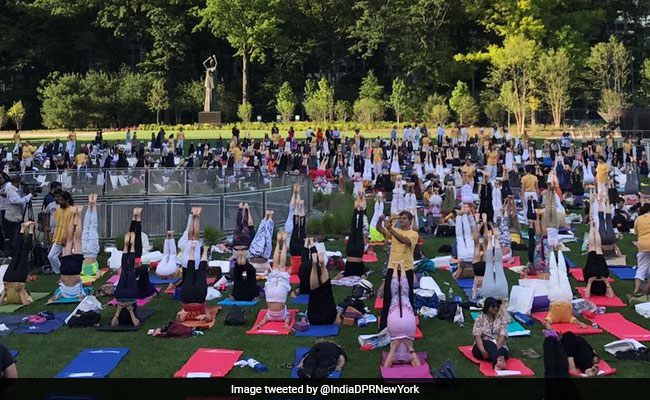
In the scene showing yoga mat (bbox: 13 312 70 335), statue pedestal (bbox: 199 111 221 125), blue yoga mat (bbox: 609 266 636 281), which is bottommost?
yoga mat (bbox: 13 312 70 335)

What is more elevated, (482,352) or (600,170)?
(600,170)

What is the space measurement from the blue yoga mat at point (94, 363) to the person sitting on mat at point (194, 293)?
1446 mm

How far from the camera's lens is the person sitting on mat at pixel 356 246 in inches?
561

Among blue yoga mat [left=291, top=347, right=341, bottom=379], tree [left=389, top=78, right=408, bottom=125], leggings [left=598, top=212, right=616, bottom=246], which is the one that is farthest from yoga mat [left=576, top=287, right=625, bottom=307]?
tree [left=389, top=78, right=408, bottom=125]

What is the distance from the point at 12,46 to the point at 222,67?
2184cm

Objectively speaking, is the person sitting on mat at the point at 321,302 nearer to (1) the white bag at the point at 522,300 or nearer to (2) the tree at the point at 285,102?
(1) the white bag at the point at 522,300

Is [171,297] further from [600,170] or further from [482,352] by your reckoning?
[600,170]

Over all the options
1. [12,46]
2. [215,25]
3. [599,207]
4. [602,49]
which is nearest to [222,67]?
[215,25]

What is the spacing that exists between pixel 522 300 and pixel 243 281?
4803 millimetres

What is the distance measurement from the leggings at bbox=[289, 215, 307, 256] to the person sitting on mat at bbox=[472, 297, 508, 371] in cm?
595

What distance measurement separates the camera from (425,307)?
12367 mm

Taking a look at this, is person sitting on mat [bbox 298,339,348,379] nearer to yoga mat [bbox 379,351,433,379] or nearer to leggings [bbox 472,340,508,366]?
yoga mat [bbox 379,351,433,379]

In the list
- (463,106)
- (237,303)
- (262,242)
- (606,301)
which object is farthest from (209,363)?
(463,106)

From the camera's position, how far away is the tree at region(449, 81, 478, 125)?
64.1 m
